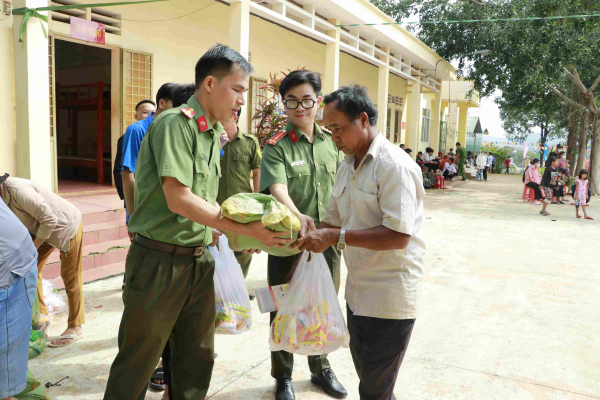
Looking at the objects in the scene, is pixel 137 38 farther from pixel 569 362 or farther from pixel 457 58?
pixel 457 58

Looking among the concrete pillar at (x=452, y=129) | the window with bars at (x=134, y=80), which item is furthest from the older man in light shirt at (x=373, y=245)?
the concrete pillar at (x=452, y=129)

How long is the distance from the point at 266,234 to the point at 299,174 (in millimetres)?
978

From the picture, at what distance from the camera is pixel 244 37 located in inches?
282

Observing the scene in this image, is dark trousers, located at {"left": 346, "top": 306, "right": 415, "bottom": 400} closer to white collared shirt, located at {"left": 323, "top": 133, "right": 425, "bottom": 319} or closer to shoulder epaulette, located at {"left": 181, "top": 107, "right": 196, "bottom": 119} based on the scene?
white collared shirt, located at {"left": 323, "top": 133, "right": 425, "bottom": 319}

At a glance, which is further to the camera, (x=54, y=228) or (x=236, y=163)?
(x=236, y=163)

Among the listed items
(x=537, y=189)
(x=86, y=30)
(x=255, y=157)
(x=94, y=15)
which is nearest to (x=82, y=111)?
(x=94, y=15)

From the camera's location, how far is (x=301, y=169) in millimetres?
2777

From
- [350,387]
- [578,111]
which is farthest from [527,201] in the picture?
[350,387]

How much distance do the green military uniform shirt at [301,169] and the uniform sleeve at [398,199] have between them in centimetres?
100

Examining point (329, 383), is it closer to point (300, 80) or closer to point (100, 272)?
point (300, 80)

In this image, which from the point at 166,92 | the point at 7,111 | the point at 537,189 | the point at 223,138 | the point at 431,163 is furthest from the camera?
the point at 431,163

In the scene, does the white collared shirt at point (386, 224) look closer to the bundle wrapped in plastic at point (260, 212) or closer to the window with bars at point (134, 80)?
the bundle wrapped in plastic at point (260, 212)

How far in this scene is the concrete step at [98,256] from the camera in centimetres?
452

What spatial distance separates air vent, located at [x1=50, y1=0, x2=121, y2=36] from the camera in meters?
6.40
